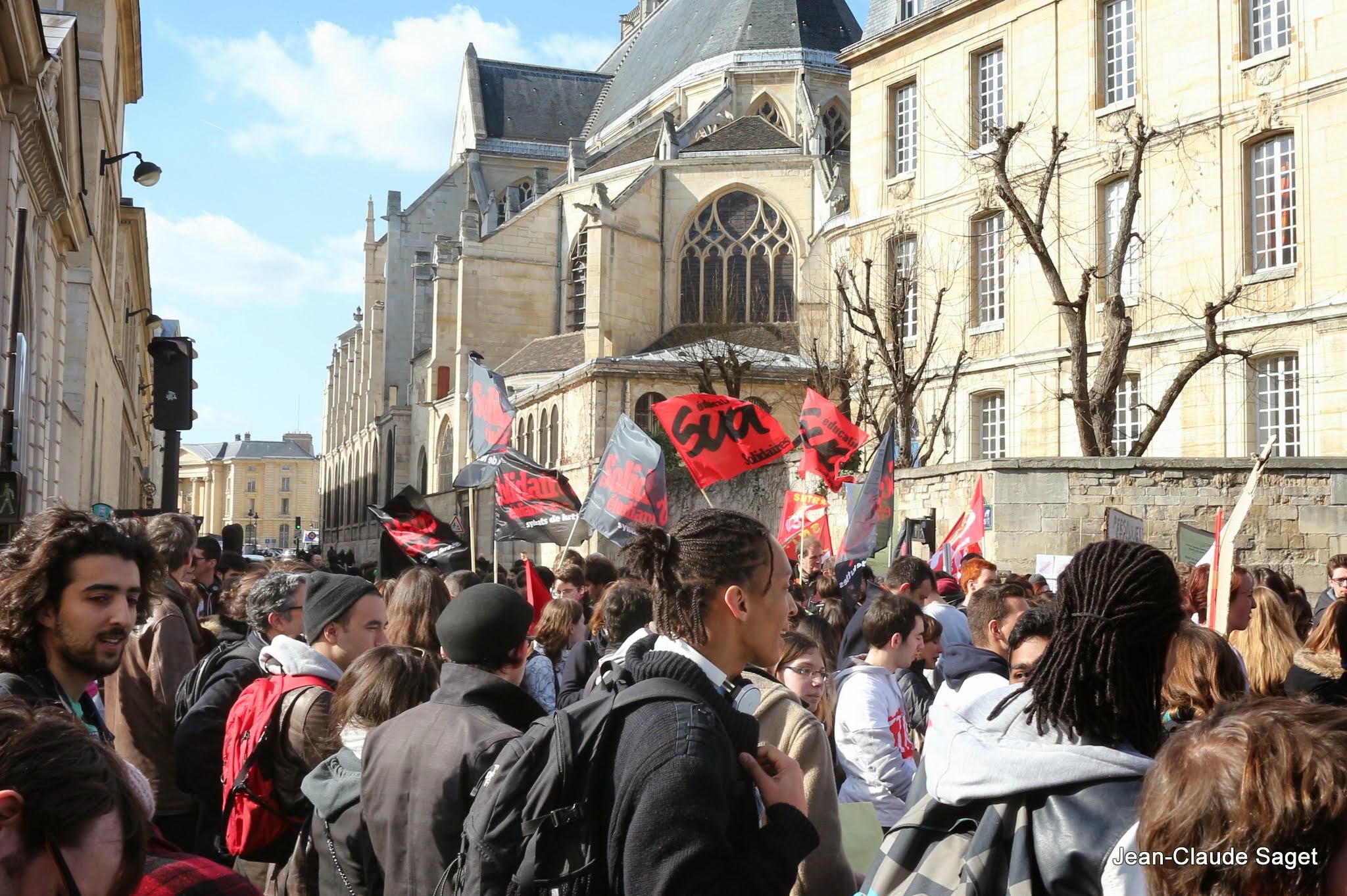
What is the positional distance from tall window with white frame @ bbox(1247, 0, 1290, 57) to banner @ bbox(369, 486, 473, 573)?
16581 millimetres

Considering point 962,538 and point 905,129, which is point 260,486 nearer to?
point 905,129

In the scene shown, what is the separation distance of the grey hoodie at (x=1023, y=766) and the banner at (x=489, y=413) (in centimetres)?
1025

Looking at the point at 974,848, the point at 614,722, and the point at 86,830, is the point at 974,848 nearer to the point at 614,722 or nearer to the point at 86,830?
the point at 614,722

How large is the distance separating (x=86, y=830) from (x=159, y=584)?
2.26 m

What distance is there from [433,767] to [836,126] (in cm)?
4283

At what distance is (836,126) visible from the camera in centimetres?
4394

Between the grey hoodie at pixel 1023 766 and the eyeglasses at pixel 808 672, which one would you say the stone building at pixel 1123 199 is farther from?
the grey hoodie at pixel 1023 766

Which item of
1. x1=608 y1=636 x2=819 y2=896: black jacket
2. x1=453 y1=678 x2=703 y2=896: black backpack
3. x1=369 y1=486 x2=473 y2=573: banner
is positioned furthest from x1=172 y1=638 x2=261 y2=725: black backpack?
x1=369 y1=486 x2=473 y2=573: banner

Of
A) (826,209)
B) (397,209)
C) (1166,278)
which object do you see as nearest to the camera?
(1166,278)

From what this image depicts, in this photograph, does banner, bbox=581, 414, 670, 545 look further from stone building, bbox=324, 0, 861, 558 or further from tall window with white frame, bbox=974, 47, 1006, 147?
stone building, bbox=324, 0, 861, 558

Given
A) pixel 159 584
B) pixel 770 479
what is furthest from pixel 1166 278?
pixel 159 584

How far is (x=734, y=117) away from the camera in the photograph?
4450cm

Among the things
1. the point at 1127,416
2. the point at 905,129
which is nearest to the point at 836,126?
the point at 905,129

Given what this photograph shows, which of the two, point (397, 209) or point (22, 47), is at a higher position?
point (397, 209)
